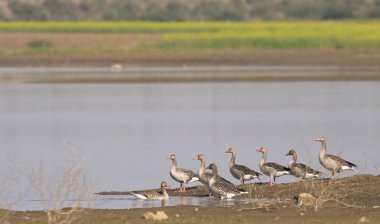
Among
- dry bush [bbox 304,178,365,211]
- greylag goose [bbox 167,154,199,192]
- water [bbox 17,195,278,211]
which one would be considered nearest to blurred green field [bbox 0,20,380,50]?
greylag goose [bbox 167,154,199,192]

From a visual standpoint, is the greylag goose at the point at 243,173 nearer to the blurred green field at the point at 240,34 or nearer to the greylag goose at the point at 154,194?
the greylag goose at the point at 154,194

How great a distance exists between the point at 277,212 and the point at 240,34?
45.5 m

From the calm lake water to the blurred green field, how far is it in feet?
46.4

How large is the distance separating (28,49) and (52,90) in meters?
16.3

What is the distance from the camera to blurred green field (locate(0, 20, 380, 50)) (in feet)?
173

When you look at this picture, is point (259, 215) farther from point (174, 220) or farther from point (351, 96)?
point (351, 96)

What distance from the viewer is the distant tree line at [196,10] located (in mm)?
78812

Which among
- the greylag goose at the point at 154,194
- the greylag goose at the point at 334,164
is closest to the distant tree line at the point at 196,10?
the greylag goose at the point at 334,164

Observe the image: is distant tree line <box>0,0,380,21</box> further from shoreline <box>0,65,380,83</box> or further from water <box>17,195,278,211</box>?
water <box>17,195,278,211</box>

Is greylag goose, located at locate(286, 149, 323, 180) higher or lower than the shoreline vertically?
lower

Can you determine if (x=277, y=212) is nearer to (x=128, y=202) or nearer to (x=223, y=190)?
(x=223, y=190)

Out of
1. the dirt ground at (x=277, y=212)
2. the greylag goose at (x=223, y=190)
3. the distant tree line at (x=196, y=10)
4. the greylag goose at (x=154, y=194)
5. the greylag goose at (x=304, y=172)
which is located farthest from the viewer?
the distant tree line at (x=196, y=10)

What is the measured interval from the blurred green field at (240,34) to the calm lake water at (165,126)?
14149 mm

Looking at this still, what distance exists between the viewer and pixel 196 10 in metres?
82.8
